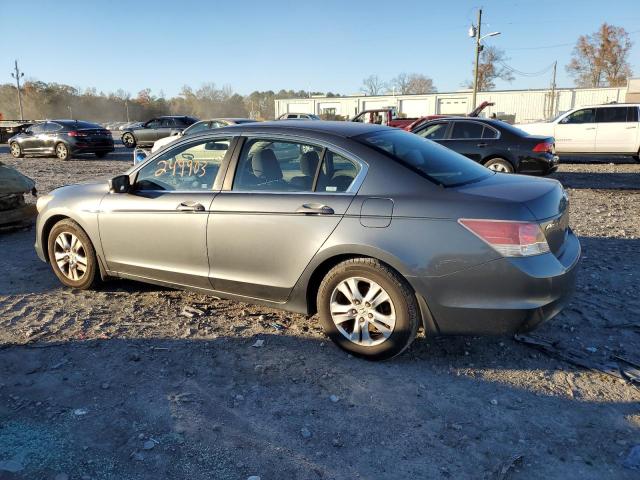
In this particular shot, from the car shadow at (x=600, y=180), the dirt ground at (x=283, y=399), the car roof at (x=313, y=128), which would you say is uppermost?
the car roof at (x=313, y=128)

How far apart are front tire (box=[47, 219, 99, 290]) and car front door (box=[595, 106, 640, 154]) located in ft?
49.0

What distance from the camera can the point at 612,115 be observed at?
1488 centimetres

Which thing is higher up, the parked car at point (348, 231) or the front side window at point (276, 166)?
the front side window at point (276, 166)

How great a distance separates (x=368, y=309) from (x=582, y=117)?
14563 millimetres

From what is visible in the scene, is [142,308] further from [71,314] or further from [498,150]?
[498,150]

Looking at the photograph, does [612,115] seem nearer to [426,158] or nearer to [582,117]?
[582,117]

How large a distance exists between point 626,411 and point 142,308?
373cm

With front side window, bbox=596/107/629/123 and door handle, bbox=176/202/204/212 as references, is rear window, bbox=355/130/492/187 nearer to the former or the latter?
door handle, bbox=176/202/204/212

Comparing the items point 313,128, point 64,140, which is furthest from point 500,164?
point 64,140

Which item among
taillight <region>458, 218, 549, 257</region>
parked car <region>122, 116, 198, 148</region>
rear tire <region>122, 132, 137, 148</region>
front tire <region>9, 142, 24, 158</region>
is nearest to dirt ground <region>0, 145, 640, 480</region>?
taillight <region>458, 218, 549, 257</region>

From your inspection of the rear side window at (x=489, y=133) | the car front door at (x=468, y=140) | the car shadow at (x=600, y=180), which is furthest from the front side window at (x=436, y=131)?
the car shadow at (x=600, y=180)

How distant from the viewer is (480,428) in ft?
9.24

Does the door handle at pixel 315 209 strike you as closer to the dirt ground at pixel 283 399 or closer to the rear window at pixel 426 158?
the rear window at pixel 426 158

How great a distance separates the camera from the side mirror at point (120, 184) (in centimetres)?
443
